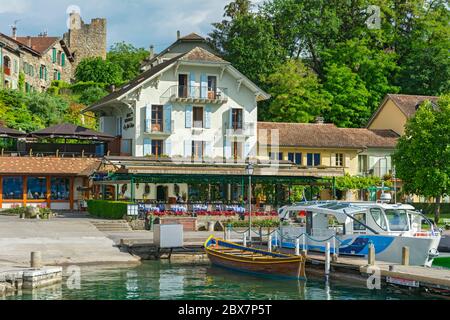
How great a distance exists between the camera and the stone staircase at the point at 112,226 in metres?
41.2

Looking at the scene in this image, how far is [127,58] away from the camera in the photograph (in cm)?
9762

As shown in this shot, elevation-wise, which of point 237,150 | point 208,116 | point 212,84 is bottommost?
point 237,150

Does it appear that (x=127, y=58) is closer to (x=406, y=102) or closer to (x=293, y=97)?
(x=293, y=97)

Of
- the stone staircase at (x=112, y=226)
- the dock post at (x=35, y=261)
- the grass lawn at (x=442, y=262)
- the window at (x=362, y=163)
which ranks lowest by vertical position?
the grass lawn at (x=442, y=262)

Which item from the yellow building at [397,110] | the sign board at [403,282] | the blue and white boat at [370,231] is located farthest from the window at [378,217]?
the yellow building at [397,110]

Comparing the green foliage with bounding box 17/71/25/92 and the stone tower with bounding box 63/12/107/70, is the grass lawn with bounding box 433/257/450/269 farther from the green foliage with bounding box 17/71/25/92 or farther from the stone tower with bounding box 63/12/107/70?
the stone tower with bounding box 63/12/107/70

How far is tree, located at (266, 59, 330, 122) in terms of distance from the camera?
68.5m

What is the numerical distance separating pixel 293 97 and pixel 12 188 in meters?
29.1

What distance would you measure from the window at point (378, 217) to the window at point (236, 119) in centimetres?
2739

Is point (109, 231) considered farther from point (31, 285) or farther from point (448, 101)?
point (448, 101)

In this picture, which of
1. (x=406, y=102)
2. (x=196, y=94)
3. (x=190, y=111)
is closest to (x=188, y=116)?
(x=190, y=111)

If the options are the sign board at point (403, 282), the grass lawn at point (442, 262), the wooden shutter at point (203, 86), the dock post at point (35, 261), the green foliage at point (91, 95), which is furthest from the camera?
the green foliage at point (91, 95)

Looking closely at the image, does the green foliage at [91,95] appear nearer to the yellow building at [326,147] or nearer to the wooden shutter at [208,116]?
the yellow building at [326,147]
